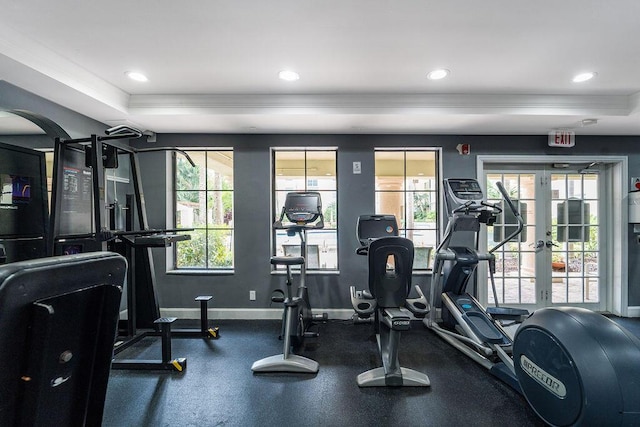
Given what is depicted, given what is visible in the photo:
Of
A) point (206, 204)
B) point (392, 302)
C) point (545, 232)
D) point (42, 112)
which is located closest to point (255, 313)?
point (206, 204)

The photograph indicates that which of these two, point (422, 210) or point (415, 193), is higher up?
point (415, 193)

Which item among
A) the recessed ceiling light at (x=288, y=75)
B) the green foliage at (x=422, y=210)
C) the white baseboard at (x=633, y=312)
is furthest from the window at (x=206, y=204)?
the white baseboard at (x=633, y=312)

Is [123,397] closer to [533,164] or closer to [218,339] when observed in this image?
[218,339]

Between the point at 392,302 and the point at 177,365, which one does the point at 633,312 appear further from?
the point at 177,365

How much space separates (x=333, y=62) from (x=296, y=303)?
2.14 m

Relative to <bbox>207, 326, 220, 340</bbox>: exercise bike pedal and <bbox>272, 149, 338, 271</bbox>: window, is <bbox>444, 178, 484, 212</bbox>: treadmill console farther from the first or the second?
<bbox>207, 326, 220, 340</bbox>: exercise bike pedal

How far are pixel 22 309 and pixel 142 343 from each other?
3.06m

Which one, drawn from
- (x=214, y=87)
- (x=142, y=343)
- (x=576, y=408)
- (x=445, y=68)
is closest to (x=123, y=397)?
(x=142, y=343)

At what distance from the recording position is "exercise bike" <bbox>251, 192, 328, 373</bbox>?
101 inches

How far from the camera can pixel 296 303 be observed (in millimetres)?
2754

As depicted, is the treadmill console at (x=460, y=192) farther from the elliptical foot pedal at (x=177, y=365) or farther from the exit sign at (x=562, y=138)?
the elliptical foot pedal at (x=177, y=365)

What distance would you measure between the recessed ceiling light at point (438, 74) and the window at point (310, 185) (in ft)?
5.24

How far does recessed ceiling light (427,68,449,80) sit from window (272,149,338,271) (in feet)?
5.24

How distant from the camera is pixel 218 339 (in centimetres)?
326
